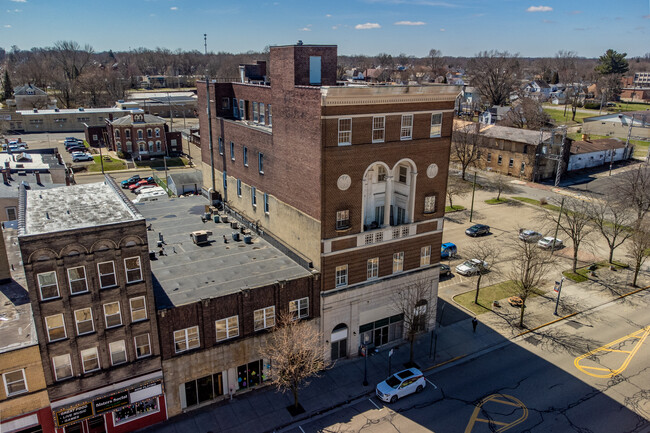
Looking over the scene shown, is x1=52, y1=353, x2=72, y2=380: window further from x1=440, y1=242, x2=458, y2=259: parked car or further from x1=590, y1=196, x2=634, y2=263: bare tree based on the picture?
x1=590, y1=196, x2=634, y2=263: bare tree

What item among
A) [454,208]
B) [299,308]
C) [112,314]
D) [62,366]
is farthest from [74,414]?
[454,208]

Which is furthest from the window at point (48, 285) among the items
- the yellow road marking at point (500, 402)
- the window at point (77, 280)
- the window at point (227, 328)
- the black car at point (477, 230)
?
the black car at point (477, 230)

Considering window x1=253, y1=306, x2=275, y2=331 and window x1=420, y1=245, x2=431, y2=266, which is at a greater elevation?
window x1=420, y1=245, x2=431, y2=266

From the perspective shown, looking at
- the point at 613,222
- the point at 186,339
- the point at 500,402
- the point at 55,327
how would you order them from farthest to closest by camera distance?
the point at 613,222 < the point at 500,402 < the point at 186,339 < the point at 55,327

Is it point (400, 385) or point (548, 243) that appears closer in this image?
point (400, 385)

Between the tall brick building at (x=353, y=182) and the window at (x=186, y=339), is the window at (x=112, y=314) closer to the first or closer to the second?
the window at (x=186, y=339)

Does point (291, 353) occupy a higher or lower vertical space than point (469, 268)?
higher

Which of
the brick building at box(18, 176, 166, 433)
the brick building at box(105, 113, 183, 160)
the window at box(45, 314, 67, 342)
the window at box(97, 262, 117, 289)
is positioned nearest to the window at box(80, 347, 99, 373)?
A: the brick building at box(18, 176, 166, 433)

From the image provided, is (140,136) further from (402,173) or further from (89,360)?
(89,360)
